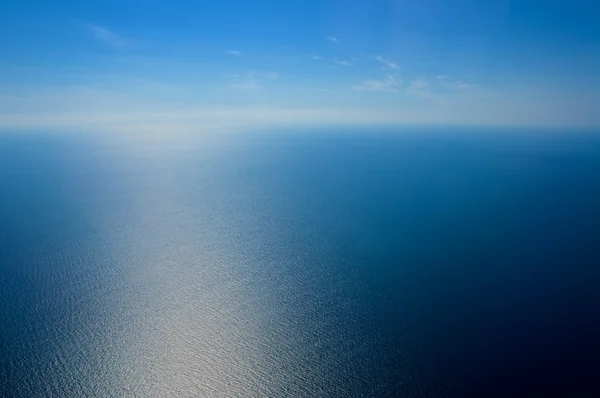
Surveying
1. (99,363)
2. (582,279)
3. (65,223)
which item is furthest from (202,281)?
(582,279)

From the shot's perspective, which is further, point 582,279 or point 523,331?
point 582,279

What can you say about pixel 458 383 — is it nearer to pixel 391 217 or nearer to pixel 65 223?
pixel 391 217

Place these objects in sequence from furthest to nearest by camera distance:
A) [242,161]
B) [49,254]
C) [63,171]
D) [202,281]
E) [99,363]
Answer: [242,161], [63,171], [49,254], [202,281], [99,363]

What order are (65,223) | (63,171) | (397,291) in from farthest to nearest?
(63,171) < (65,223) < (397,291)

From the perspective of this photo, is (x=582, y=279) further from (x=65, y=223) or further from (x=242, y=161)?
(x=242, y=161)

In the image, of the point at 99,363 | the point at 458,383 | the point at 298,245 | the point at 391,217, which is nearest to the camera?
the point at 458,383

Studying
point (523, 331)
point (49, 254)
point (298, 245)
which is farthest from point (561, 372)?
point (49, 254)
